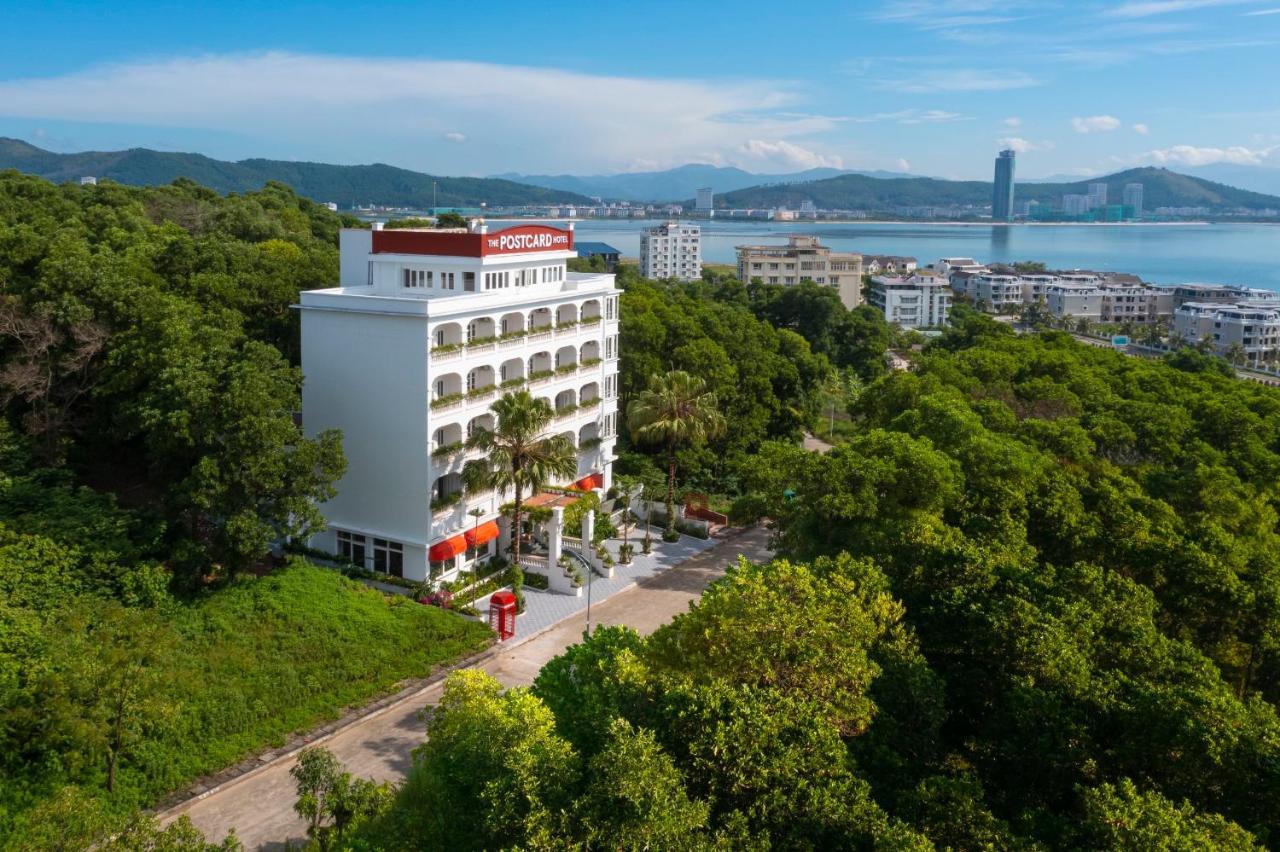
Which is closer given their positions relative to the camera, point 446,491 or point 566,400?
point 446,491

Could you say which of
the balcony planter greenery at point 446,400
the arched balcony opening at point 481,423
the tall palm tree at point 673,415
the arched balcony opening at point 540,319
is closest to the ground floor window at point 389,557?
the arched balcony opening at point 481,423

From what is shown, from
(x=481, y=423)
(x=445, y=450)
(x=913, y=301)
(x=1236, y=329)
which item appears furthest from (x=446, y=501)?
(x=1236, y=329)

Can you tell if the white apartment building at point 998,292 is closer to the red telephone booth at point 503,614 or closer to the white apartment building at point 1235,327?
the white apartment building at point 1235,327

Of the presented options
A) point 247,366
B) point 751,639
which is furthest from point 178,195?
point 751,639

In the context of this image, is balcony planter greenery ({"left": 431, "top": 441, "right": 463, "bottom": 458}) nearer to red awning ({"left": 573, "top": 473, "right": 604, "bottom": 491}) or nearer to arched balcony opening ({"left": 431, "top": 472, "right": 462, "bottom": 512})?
arched balcony opening ({"left": 431, "top": 472, "right": 462, "bottom": 512})

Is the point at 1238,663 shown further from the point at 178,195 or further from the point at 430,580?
the point at 178,195

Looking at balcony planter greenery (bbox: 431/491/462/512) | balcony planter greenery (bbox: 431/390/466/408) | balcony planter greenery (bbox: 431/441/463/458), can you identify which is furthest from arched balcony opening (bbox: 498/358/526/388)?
balcony planter greenery (bbox: 431/491/462/512)

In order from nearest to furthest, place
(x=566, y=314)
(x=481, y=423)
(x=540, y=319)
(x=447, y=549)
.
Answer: (x=447, y=549) < (x=481, y=423) < (x=540, y=319) < (x=566, y=314)

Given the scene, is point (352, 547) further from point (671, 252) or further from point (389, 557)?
point (671, 252)
